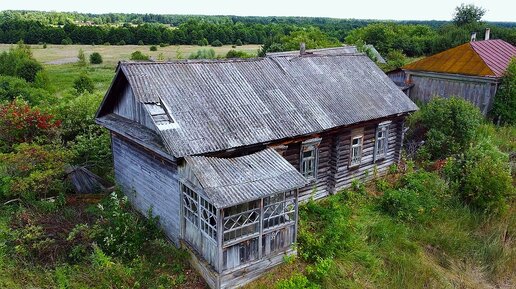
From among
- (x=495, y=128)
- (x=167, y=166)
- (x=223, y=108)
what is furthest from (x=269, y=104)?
(x=495, y=128)

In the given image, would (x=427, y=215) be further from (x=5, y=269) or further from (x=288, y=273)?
(x=5, y=269)

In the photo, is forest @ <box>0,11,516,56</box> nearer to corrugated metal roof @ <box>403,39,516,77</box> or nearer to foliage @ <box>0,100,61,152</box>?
corrugated metal roof @ <box>403,39,516,77</box>

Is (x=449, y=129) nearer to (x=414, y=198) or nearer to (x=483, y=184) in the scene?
(x=483, y=184)

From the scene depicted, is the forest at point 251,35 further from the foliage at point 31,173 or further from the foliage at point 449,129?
the foliage at point 31,173

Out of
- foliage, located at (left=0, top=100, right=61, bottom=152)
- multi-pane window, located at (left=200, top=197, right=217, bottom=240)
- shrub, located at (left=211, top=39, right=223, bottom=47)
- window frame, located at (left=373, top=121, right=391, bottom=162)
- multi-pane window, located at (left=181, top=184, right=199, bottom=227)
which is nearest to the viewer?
multi-pane window, located at (left=200, top=197, right=217, bottom=240)

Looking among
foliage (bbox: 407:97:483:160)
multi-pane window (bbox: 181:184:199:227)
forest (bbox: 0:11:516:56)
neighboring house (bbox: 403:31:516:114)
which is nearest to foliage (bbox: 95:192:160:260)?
multi-pane window (bbox: 181:184:199:227)

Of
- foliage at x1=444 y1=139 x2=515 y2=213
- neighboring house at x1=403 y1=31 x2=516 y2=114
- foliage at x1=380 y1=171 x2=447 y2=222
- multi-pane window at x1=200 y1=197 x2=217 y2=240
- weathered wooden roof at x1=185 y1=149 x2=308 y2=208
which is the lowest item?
foliage at x1=380 y1=171 x2=447 y2=222

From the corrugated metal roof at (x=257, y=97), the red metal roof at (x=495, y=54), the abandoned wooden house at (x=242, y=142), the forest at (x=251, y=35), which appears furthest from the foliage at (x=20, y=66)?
the red metal roof at (x=495, y=54)
